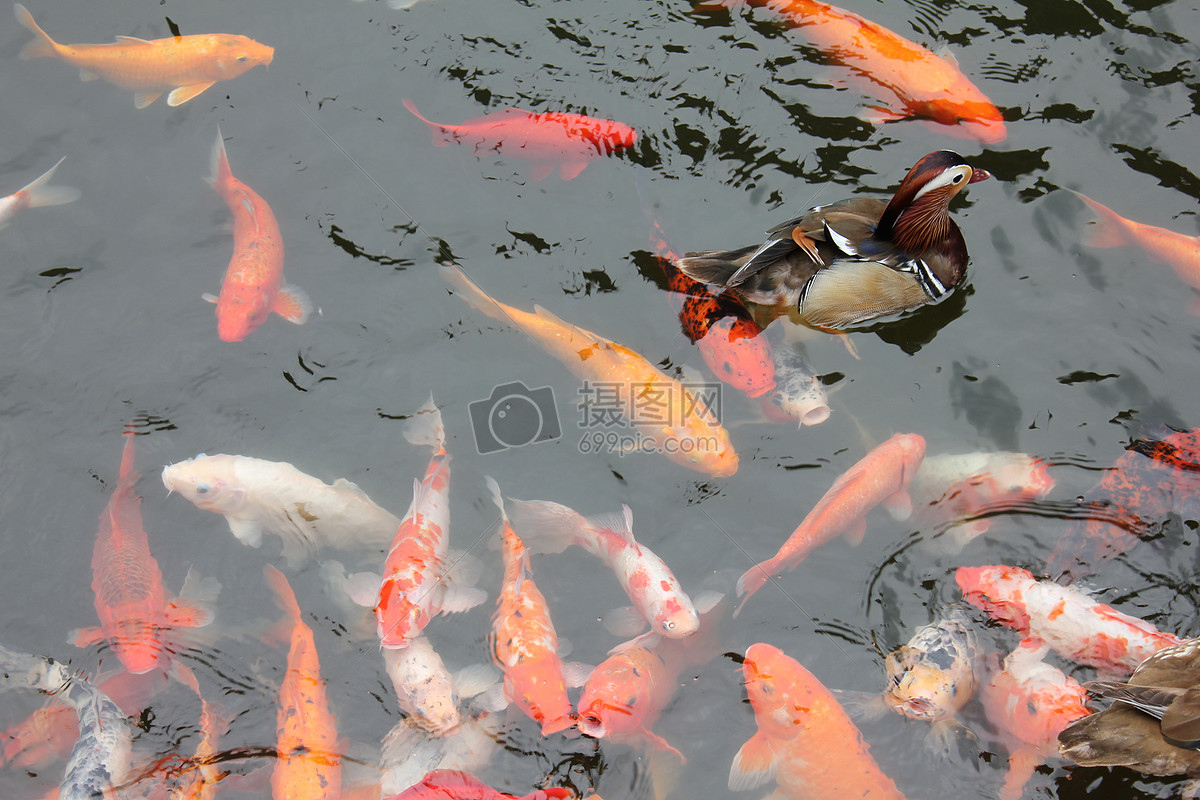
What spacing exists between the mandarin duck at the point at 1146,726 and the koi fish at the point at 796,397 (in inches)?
90.7

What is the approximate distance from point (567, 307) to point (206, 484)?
283 cm

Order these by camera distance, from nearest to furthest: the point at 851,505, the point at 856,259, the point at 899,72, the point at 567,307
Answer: the point at 851,505, the point at 856,259, the point at 567,307, the point at 899,72

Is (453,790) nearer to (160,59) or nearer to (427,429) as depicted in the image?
(427,429)

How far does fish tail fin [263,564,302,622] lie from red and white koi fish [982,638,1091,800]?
14.3ft

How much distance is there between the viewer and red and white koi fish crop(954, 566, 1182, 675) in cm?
475

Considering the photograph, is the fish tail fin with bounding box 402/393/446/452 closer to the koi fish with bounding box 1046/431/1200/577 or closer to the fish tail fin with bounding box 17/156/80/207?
the fish tail fin with bounding box 17/156/80/207

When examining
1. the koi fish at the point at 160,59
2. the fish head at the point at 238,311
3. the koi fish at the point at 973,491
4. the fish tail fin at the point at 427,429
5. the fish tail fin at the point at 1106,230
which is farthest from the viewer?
the koi fish at the point at 160,59

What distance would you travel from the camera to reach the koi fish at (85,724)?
4691 millimetres

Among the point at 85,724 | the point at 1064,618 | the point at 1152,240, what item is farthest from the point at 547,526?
the point at 1152,240

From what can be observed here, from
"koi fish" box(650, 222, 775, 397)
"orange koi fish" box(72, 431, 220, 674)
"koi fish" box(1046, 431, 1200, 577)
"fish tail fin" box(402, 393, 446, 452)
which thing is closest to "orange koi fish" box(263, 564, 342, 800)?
"orange koi fish" box(72, 431, 220, 674)

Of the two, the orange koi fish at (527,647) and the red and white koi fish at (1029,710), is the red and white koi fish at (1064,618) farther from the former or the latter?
the orange koi fish at (527,647)

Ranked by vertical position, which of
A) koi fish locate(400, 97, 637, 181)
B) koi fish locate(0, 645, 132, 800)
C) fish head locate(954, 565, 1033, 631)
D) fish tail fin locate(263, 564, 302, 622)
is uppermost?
koi fish locate(400, 97, 637, 181)

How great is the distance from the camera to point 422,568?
5.12 meters

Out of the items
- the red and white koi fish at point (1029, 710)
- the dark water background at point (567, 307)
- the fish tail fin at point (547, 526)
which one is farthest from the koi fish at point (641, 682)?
the red and white koi fish at point (1029, 710)
